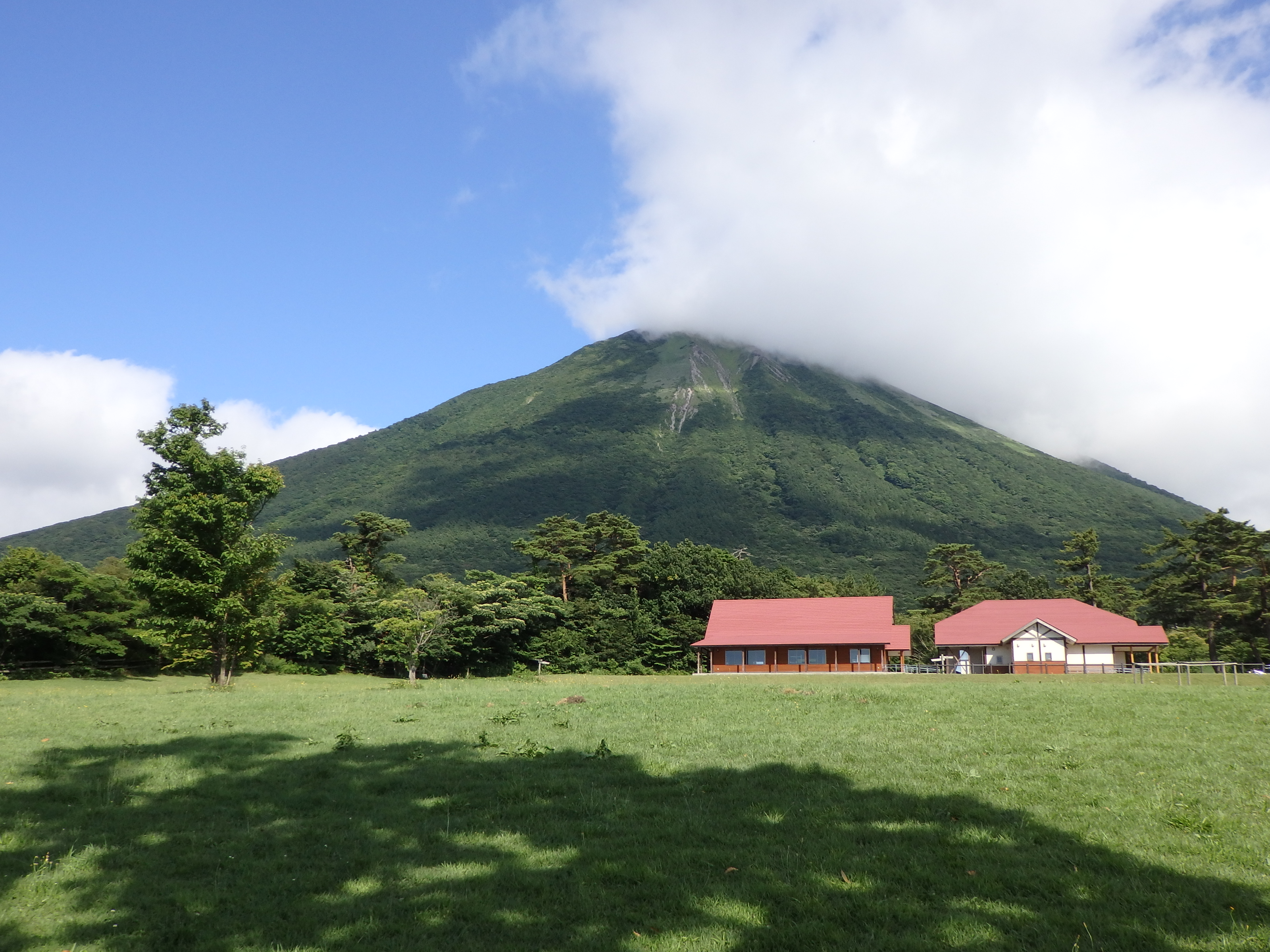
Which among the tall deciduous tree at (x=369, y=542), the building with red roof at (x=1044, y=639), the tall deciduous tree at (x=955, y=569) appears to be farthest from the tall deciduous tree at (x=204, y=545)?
the tall deciduous tree at (x=955, y=569)

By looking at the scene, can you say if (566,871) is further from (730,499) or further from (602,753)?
(730,499)

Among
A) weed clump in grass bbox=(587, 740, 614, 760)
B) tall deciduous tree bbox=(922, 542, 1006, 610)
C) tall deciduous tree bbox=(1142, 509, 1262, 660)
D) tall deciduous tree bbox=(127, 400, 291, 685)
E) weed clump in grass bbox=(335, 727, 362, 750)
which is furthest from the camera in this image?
tall deciduous tree bbox=(922, 542, 1006, 610)

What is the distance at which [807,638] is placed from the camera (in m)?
58.0

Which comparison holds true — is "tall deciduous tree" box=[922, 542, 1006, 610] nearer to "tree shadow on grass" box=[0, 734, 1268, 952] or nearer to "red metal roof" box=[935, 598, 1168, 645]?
"red metal roof" box=[935, 598, 1168, 645]

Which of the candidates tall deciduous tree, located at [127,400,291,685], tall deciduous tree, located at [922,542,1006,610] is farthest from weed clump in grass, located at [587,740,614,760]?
tall deciduous tree, located at [922,542,1006,610]

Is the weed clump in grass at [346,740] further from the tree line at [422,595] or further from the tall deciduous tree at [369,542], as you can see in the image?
the tall deciduous tree at [369,542]

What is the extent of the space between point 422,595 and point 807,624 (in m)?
26.6

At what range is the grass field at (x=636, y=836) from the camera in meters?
6.15

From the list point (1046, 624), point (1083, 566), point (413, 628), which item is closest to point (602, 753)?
point (413, 628)

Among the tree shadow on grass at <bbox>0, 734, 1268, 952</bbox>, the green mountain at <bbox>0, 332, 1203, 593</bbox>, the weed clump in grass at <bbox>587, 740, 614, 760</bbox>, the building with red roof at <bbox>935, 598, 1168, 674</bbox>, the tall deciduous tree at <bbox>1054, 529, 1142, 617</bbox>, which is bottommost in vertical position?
the tree shadow on grass at <bbox>0, 734, 1268, 952</bbox>

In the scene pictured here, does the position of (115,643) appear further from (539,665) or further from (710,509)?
(710,509)

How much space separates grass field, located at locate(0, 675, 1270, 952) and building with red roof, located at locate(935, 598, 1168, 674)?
4650 centimetres

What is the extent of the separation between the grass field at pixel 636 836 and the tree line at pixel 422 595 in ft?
53.3

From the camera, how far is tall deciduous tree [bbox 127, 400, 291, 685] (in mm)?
30125
